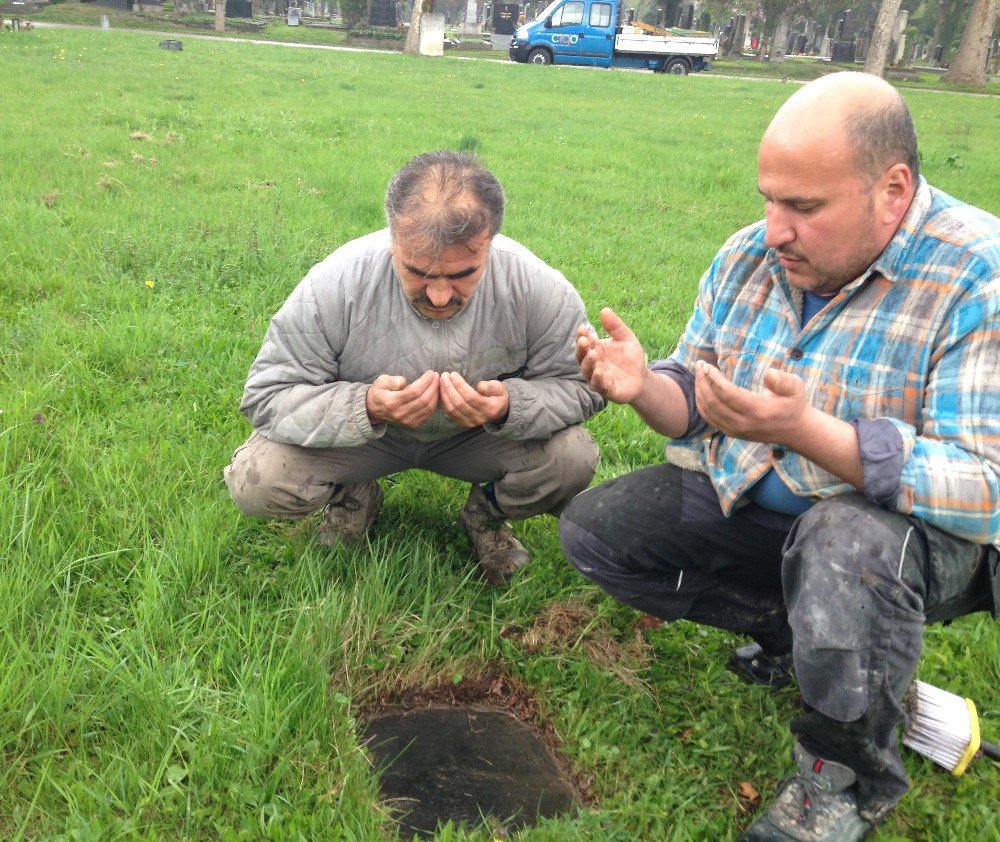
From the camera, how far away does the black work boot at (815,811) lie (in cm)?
202

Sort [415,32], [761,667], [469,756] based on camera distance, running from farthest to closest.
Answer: [415,32], [761,667], [469,756]

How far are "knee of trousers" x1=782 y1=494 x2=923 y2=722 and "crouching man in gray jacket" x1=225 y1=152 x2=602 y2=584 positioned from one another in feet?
3.33

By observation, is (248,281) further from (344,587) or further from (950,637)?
(950,637)

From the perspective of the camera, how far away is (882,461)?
6.21 feet

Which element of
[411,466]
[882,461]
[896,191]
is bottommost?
[411,466]

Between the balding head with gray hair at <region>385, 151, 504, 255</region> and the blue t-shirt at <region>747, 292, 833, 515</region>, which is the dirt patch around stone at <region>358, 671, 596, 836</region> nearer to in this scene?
the blue t-shirt at <region>747, 292, 833, 515</region>

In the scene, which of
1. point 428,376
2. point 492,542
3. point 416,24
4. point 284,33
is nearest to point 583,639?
point 492,542

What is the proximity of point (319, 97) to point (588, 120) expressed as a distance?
12.6ft

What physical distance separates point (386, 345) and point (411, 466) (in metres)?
0.48

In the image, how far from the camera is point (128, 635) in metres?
2.39

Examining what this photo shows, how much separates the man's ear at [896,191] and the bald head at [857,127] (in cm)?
2

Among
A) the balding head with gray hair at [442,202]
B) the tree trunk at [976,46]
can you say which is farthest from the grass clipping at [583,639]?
the tree trunk at [976,46]

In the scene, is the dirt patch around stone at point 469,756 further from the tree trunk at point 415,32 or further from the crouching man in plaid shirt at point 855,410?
the tree trunk at point 415,32

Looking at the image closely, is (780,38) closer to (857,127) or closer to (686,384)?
(686,384)
